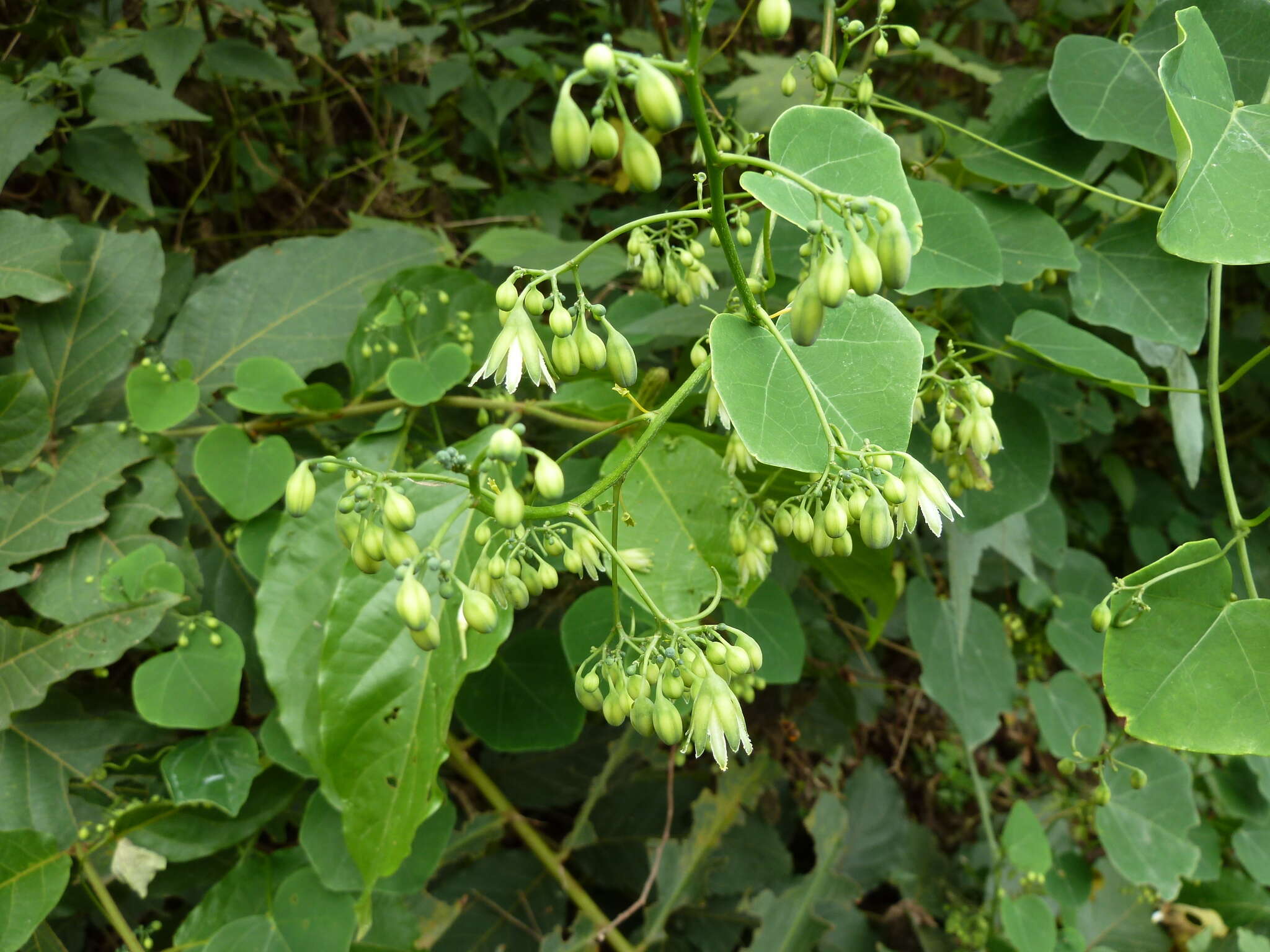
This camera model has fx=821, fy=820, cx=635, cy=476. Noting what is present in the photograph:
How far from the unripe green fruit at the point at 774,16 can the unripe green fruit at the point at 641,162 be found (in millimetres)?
171

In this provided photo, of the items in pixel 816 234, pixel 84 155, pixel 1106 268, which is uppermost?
pixel 816 234

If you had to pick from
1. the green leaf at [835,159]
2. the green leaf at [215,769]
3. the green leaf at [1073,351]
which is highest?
the green leaf at [835,159]

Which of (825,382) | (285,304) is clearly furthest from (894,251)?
(285,304)

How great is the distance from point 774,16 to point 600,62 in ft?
0.74

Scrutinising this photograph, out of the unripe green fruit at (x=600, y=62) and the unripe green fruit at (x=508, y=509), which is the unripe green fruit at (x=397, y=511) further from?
the unripe green fruit at (x=600, y=62)

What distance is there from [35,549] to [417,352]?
880 mm

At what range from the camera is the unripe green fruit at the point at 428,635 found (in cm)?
99

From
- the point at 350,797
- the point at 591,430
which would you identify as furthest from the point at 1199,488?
the point at 350,797

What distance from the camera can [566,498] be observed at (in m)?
1.87

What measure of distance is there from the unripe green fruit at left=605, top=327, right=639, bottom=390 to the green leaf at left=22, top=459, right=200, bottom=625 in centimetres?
115

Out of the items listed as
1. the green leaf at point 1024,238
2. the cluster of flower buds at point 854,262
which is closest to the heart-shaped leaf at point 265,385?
the cluster of flower buds at point 854,262

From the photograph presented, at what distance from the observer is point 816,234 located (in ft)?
2.87

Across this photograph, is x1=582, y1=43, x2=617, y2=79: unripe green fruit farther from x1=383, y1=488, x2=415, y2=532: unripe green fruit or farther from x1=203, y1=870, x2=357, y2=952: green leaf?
x1=203, y1=870, x2=357, y2=952: green leaf

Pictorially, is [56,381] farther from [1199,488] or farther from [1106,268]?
[1199,488]
